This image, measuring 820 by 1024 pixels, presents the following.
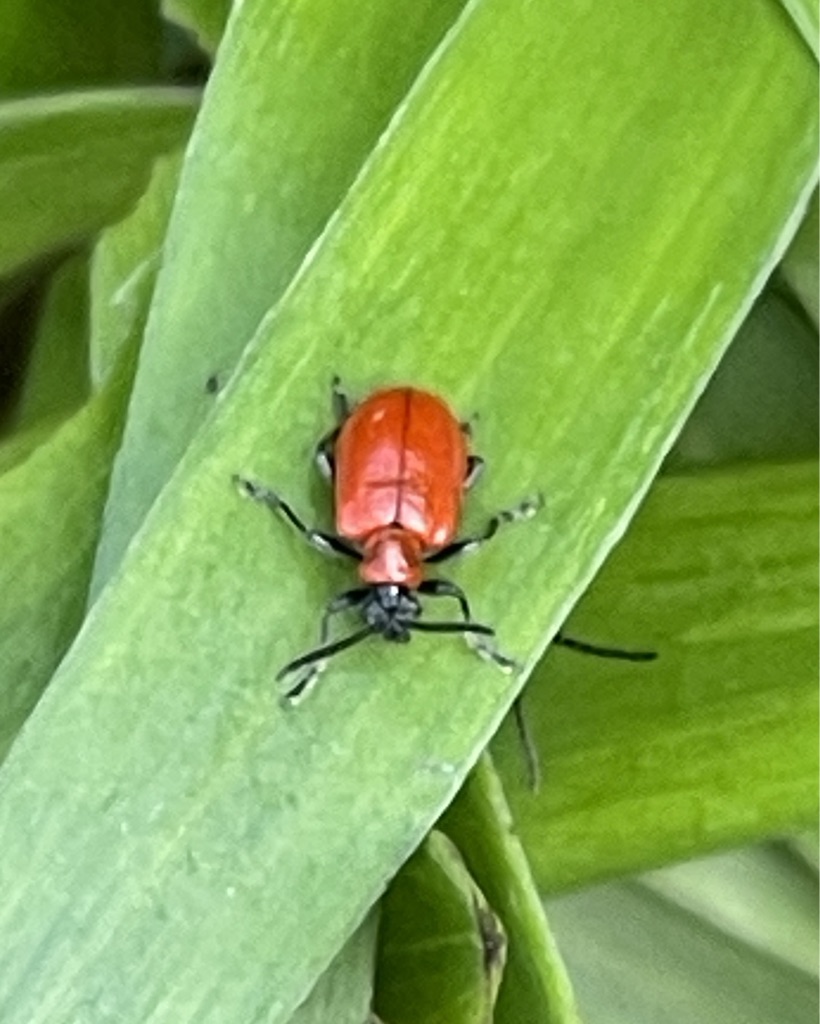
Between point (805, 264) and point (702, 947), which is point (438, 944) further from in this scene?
point (805, 264)

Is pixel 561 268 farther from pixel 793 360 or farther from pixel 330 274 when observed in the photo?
pixel 793 360

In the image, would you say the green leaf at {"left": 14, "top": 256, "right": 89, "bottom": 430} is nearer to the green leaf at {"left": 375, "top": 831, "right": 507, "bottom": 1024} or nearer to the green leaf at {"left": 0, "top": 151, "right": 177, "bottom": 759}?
the green leaf at {"left": 0, "top": 151, "right": 177, "bottom": 759}

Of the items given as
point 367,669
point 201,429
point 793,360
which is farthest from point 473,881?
point 793,360

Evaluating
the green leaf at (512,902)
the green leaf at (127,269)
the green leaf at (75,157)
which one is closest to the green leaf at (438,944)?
the green leaf at (512,902)

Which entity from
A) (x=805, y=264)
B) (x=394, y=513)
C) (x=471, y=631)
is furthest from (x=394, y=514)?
(x=805, y=264)

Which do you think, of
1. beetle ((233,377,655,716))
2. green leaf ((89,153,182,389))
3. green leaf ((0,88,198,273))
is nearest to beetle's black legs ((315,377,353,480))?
beetle ((233,377,655,716))

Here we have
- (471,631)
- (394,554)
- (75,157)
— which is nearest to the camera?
(471,631)

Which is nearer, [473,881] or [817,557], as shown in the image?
[473,881]
